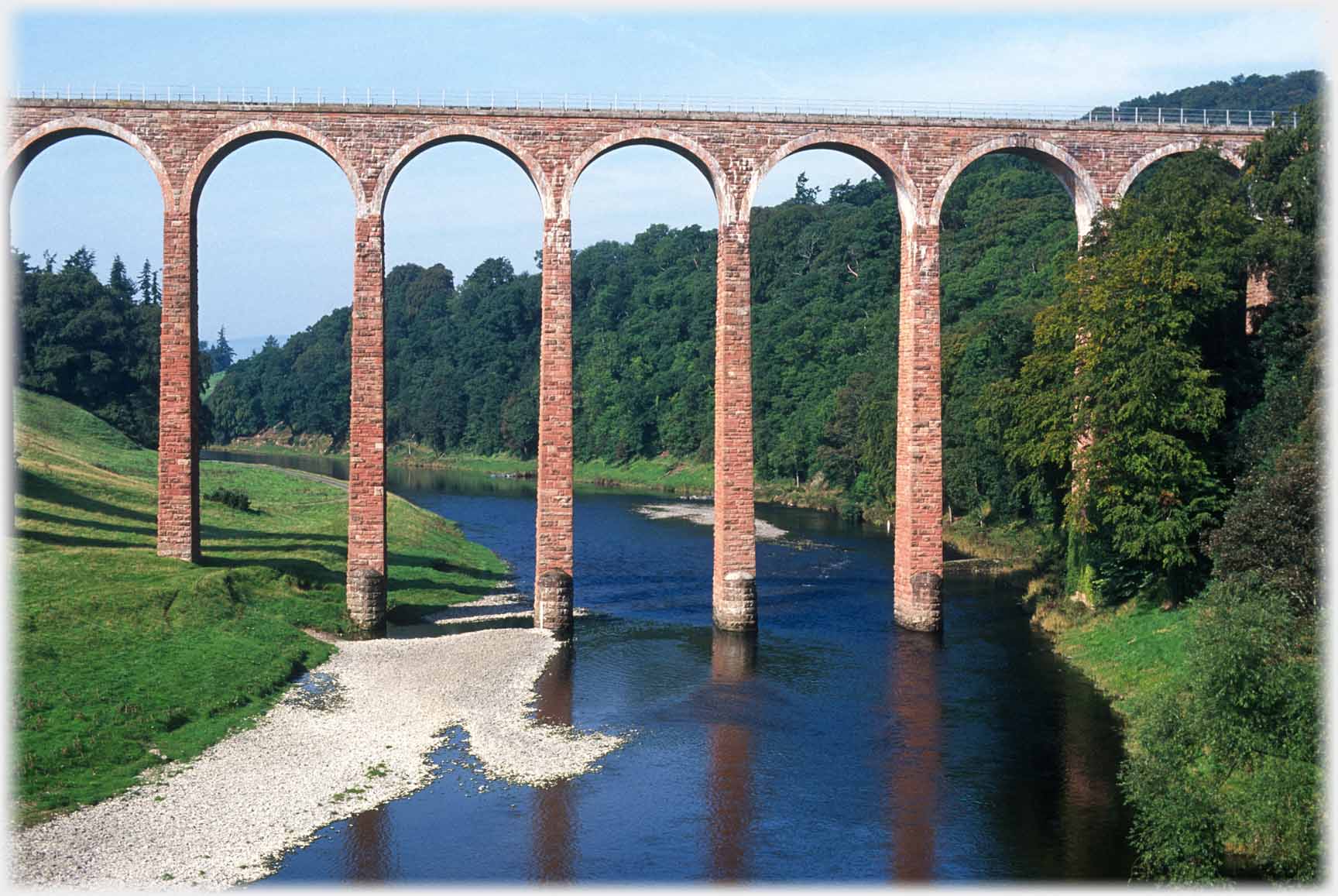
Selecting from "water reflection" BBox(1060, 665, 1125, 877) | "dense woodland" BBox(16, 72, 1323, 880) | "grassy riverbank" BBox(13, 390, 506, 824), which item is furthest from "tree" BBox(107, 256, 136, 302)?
"water reflection" BBox(1060, 665, 1125, 877)

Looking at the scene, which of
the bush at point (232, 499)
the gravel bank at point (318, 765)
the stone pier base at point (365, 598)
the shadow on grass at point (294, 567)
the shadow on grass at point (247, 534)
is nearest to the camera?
the gravel bank at point (318, 765)

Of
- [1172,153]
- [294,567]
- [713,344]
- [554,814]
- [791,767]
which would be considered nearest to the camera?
[554,814]

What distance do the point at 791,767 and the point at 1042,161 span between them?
917 inches

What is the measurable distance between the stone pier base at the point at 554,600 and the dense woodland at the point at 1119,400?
1504 cm

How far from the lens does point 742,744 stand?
2969 centimetres

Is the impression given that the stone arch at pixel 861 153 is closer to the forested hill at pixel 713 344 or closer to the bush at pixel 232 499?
the forested hill at pixel 713 344

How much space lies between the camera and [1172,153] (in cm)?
4075

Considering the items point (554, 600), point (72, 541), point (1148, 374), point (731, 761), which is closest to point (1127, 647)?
point (1148, 374)

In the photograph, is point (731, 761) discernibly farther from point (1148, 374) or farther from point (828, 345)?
point (828, 345)

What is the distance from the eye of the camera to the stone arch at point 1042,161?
39625 mm

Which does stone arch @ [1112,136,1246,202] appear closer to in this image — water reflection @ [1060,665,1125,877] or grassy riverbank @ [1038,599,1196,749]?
grassy riverbank @ [1038,599,1196,749]

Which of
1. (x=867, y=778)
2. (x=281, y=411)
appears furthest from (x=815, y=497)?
(x=281, y=411)

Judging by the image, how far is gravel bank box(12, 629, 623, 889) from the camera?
21.6 m

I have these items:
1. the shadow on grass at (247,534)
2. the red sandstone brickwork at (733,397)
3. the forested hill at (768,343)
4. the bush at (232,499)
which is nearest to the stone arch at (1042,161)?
the forested hill at (768,343)
